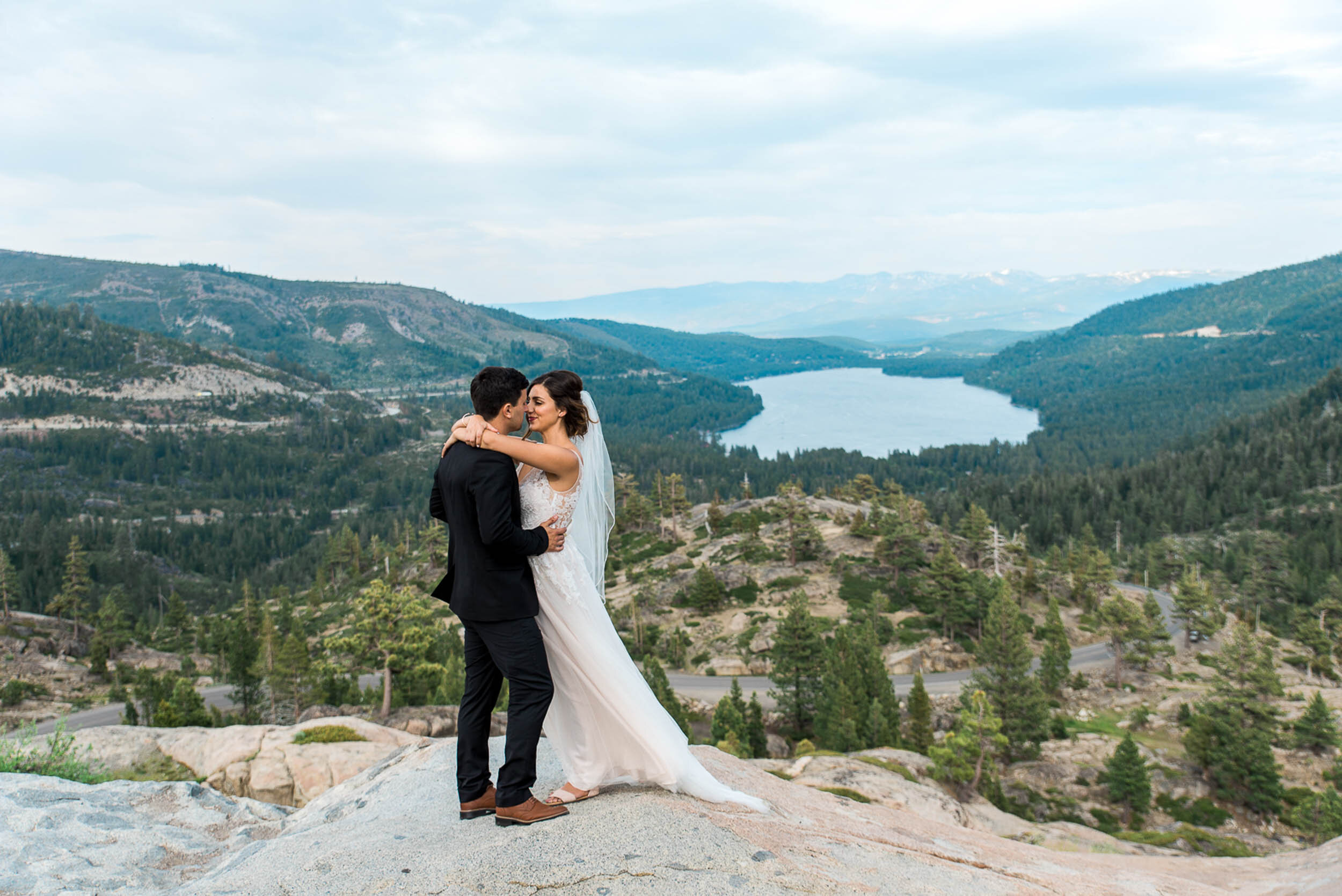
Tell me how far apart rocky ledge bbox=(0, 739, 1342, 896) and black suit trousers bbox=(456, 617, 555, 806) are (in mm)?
334

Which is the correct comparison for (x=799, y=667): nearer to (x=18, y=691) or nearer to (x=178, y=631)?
(x=18, y=691)

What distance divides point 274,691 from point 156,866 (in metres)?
37.2

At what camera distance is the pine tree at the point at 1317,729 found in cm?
→ 3712

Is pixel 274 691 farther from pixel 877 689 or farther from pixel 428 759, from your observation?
pixel 428 759

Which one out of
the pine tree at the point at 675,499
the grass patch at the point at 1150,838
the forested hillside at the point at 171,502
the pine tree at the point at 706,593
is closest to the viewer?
the grass patch at the point at 1150,838

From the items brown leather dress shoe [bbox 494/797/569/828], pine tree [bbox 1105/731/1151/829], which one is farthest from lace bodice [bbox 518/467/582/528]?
pine tree [bbox 1105/731/1151/829]

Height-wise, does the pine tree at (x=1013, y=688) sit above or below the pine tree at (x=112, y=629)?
above

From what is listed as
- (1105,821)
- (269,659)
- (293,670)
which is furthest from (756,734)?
(269,659)

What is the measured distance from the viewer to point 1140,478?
413 ft

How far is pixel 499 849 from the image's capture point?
5.46 metres

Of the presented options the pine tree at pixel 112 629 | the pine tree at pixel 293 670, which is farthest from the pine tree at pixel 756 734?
the pine tree at pixel 112 629

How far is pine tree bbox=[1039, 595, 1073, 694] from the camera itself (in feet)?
151

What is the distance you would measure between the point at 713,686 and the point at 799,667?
10547 millimetres

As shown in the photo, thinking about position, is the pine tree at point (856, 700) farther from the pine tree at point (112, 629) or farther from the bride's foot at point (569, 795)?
the pine tree at point (112, 629)
